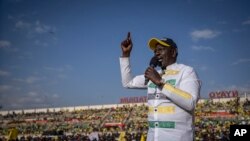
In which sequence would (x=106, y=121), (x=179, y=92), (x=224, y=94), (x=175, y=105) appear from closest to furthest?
(x=179, y=92) < (x=175, y=105) < (x=106, y=121) < (x=224, y=94)

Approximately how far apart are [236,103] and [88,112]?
2351 centimetres

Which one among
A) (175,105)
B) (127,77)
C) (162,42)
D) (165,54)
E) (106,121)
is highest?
(162,42)

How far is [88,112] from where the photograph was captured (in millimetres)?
56781

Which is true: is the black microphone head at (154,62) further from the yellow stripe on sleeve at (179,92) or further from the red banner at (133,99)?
the red banner at (133,99)

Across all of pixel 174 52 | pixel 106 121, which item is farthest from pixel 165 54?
pixel 106 121

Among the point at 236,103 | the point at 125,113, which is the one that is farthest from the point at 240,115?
the point at 125,113

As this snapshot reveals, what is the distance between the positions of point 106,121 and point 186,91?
45358 mm

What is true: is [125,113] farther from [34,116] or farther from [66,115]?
[34,116]

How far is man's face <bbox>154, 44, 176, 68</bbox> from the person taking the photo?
3.20 metres

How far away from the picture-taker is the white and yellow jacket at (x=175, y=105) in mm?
2801

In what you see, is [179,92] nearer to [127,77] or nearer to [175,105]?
[175,105]

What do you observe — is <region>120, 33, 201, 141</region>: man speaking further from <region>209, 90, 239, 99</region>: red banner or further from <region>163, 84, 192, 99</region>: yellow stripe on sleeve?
<region>209, 90, 239, 99</region>: red banner

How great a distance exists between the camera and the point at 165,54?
3205mm

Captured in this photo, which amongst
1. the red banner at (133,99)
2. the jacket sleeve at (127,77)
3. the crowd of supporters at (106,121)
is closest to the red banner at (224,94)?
the crowd of supporters at (106,121)
